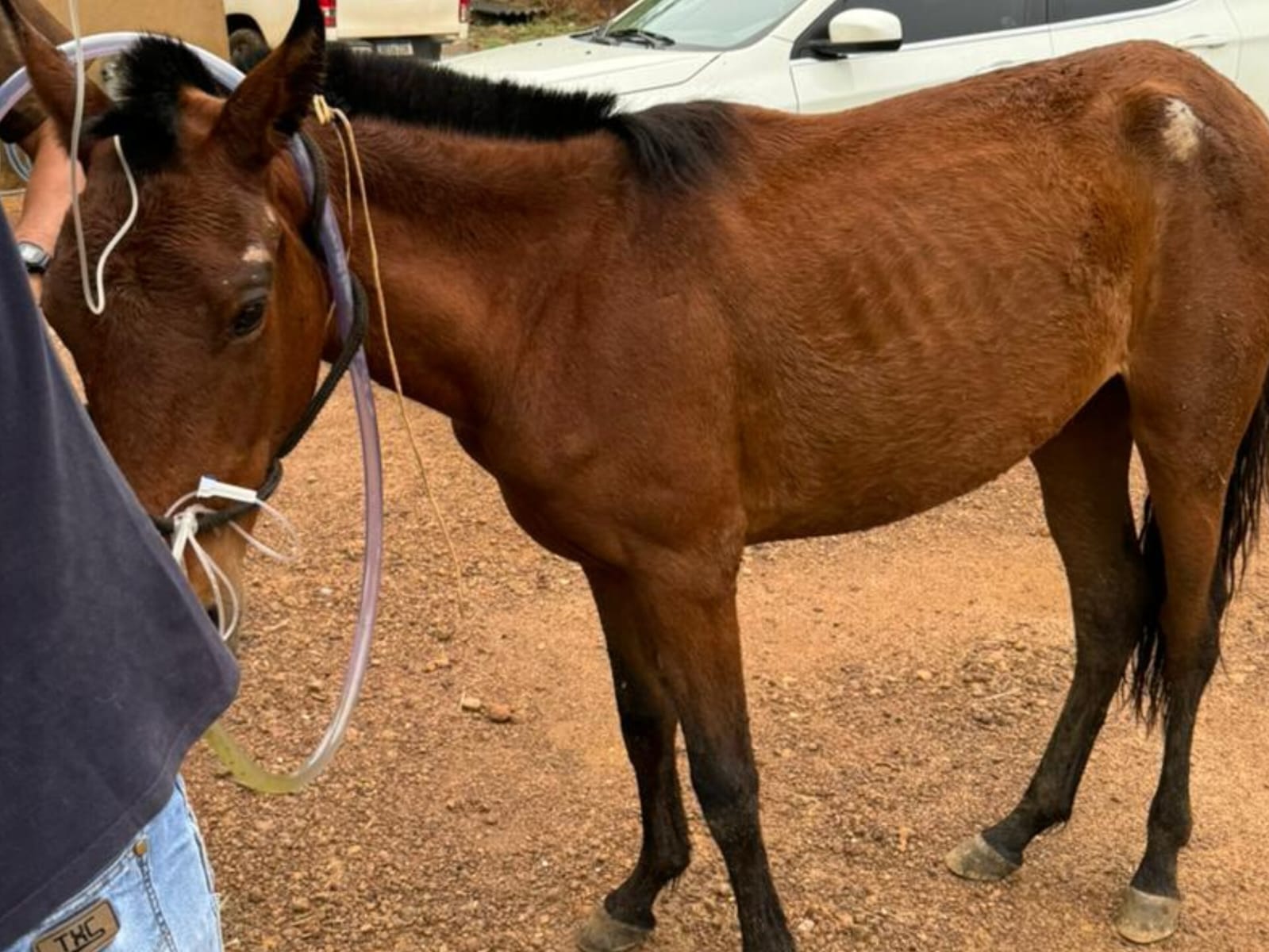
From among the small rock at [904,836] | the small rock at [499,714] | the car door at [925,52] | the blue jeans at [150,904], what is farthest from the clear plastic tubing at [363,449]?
the car door at [925,52]

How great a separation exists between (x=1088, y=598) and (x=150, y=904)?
276cm

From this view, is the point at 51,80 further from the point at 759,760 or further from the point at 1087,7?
the point at 1087,7

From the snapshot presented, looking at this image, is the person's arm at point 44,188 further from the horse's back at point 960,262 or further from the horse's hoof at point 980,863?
the horse's hoof at point 980,863

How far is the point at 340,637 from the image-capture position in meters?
4.42

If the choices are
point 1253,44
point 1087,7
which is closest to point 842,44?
point 1087,7

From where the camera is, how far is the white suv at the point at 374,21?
11086 mm

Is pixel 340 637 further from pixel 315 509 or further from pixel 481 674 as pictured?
pixel 315 509

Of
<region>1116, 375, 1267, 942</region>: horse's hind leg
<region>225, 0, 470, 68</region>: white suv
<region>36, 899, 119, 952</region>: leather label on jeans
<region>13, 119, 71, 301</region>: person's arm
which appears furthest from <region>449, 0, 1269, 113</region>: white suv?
<region>36, 899, 119, 952</region>: leather label on jeans

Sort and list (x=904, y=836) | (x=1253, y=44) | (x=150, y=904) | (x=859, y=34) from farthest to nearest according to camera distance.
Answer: (x=1253, y=44), (x=859, y=34), (x=904, y=836), (x=150, y=904)

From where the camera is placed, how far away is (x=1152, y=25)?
6703 millimetres

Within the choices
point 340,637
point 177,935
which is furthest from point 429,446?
point 177,935

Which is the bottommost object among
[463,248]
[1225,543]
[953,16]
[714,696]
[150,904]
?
[1225,543]

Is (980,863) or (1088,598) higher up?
(1088,598)

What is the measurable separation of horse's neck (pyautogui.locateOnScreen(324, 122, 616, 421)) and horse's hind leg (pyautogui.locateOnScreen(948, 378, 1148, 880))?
1.62m
